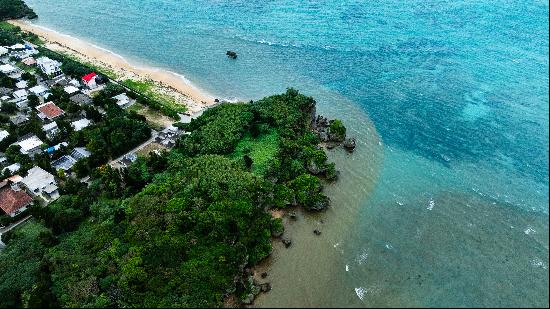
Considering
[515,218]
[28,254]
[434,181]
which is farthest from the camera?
[434,181]

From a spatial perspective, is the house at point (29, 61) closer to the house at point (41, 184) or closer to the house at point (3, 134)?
the house at point (3, 134)

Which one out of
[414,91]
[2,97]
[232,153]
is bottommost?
[2,97]

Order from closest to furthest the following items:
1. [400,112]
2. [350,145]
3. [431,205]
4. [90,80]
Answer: [431,205] < [350,145] < [400,112] < [90,80]

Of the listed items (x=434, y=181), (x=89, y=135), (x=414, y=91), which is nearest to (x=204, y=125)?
(x=89, y=135)

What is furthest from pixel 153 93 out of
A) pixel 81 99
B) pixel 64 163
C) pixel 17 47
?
pixel 17 47

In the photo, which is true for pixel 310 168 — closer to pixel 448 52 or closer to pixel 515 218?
pixel 515 218

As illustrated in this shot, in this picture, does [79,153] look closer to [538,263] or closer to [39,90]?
[39,90]
